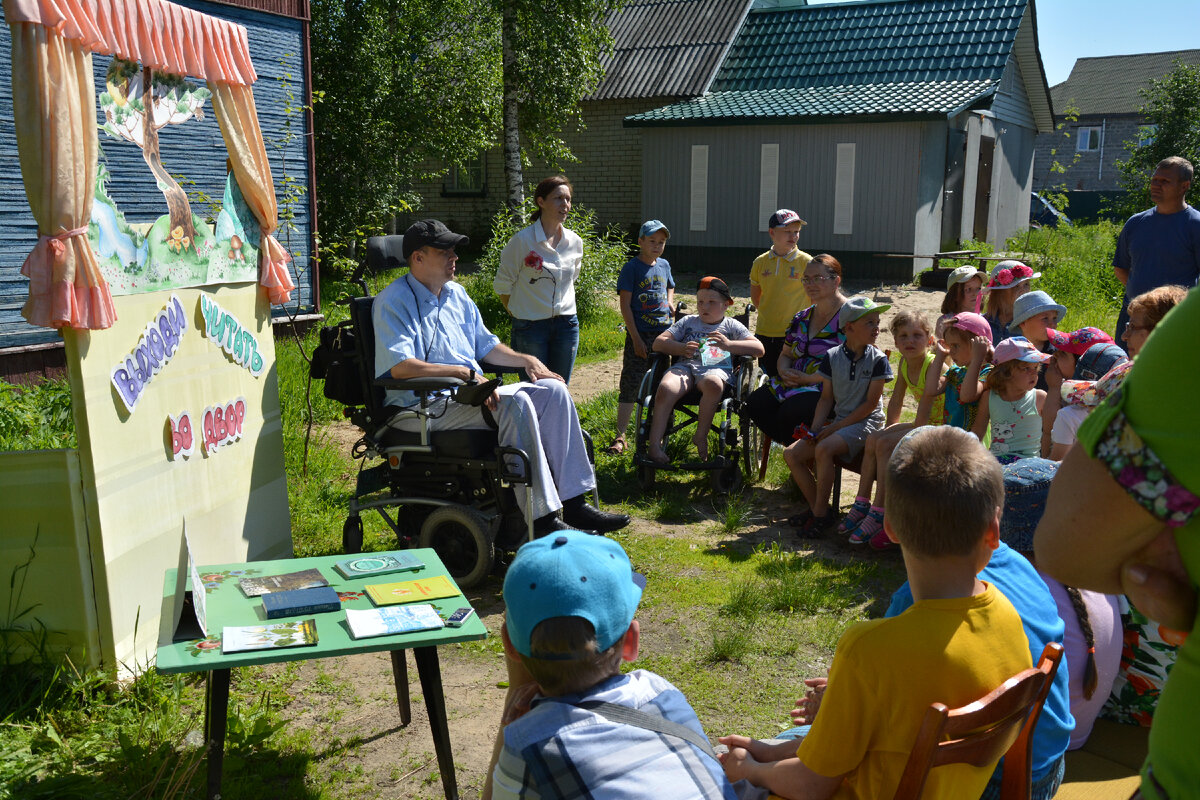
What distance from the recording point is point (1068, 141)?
135 feet

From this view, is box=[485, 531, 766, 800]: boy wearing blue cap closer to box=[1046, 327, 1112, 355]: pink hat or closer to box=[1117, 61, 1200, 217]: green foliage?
box=[1046, 327, 1112, 355]: pink hat

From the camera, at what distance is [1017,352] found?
179 inches

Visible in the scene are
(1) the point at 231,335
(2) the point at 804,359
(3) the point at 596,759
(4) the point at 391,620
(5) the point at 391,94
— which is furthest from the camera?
(5) the point at 391,94

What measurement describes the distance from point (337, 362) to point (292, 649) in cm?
238

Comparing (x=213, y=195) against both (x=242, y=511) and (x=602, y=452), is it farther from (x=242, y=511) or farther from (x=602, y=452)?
(x=242, y=511)

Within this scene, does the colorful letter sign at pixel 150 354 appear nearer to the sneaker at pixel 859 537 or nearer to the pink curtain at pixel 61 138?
the pink curtain at pixel 61 138

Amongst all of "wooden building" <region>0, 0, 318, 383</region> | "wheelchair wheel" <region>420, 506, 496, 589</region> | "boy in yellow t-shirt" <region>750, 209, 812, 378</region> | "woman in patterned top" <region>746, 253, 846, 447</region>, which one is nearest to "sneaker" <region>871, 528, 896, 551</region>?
"woman in patterned top" <region>746, 253, 846, 447</region>

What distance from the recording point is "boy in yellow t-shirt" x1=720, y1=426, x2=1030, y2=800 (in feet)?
5.89

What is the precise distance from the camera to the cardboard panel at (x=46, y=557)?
339 centimetres

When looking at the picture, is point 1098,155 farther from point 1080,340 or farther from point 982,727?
point 982,727

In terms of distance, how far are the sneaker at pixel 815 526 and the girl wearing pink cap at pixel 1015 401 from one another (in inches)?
43.9

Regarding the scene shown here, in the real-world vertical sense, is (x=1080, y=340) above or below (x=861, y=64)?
below

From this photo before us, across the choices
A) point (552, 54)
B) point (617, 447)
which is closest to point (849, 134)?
point (552, 54)

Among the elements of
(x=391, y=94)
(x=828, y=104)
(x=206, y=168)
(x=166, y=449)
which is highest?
(x=391, y=94)
